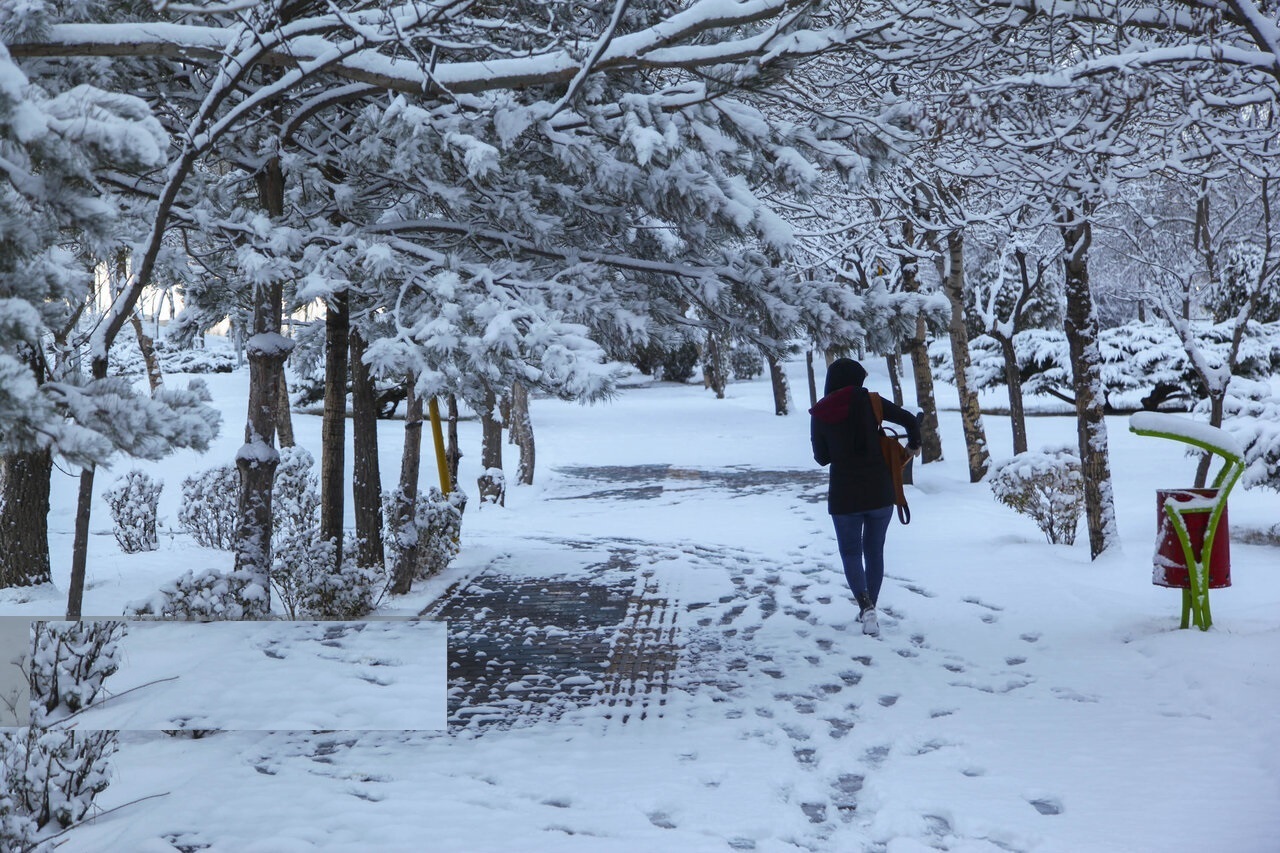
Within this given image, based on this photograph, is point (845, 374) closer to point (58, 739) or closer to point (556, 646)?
point (556, 646)

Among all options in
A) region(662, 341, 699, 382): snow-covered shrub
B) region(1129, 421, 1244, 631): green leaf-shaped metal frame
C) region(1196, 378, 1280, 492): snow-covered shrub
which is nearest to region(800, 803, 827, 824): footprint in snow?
region(1129, 421, 1244, 631): green leaf-shaped metal frame

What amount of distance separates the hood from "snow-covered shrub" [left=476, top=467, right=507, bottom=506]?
851cm

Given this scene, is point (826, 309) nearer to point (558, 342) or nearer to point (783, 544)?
point (558, 342)

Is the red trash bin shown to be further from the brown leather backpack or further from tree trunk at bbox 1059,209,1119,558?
tree trunk at bbox 1059,209,1119,558

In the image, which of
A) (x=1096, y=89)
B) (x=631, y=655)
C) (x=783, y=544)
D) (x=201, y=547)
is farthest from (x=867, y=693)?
(x=201, y=547)

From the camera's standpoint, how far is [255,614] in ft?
22.3

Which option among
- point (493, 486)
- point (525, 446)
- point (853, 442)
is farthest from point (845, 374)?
point (525, 446)

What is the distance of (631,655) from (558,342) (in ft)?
8.06

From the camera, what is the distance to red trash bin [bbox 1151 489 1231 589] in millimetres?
6410

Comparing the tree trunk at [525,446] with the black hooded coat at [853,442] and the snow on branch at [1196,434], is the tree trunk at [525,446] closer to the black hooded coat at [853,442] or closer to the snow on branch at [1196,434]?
the black hooded coat at [853,442]

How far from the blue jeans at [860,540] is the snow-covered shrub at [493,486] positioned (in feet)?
28.0

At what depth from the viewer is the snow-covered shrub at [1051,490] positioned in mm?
10914

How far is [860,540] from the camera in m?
7.38

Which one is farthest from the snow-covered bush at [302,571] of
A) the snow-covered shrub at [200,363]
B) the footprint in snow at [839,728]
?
the snow-covered shrub at [200,363]
